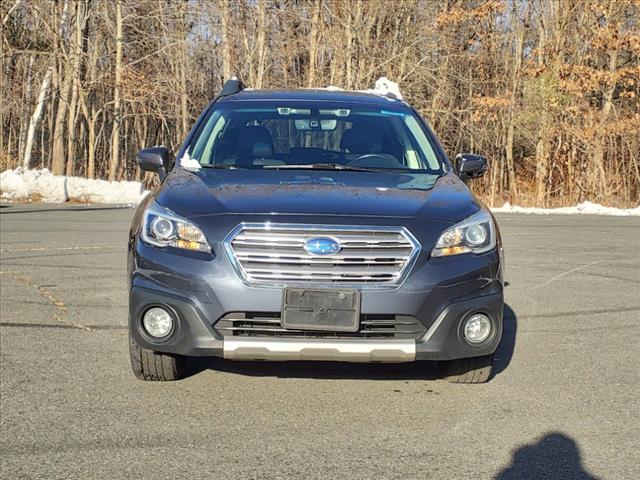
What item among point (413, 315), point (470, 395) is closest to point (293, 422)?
point (413, 315)

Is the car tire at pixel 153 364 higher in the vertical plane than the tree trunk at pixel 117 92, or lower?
higher

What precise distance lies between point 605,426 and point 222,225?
2258 millimetres

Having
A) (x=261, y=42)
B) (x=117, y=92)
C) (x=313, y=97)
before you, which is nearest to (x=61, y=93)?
(x=117, y=92)

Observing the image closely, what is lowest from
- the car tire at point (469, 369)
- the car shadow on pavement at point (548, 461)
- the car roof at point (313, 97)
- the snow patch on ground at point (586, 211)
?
the snow patch on ground at point (586, 211)

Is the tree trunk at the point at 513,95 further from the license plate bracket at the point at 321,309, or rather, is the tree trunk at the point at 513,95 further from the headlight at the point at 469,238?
the license plate bracket at the point at 321,309

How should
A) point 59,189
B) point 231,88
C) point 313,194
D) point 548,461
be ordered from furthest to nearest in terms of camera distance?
point 59,189, point 231,88, point 313,194, point 548,461

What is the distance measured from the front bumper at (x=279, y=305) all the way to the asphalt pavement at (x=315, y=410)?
14.0 inches

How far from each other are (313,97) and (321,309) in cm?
267

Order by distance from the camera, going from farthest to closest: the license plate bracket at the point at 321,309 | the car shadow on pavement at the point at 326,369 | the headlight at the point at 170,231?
the car shadow on pavement at the point at 326,369 → the headlight at the point at 170,231 → the license plate bracket at the point at 321,309

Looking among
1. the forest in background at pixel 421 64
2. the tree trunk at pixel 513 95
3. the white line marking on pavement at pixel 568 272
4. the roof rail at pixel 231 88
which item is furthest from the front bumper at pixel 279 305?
the tree trunk at pixel 513 95

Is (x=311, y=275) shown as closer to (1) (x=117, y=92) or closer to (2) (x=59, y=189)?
(2) (x=59, y=189)

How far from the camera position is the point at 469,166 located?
20.2 ft

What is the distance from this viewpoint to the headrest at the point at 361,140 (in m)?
6.37

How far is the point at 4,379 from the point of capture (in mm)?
5438
